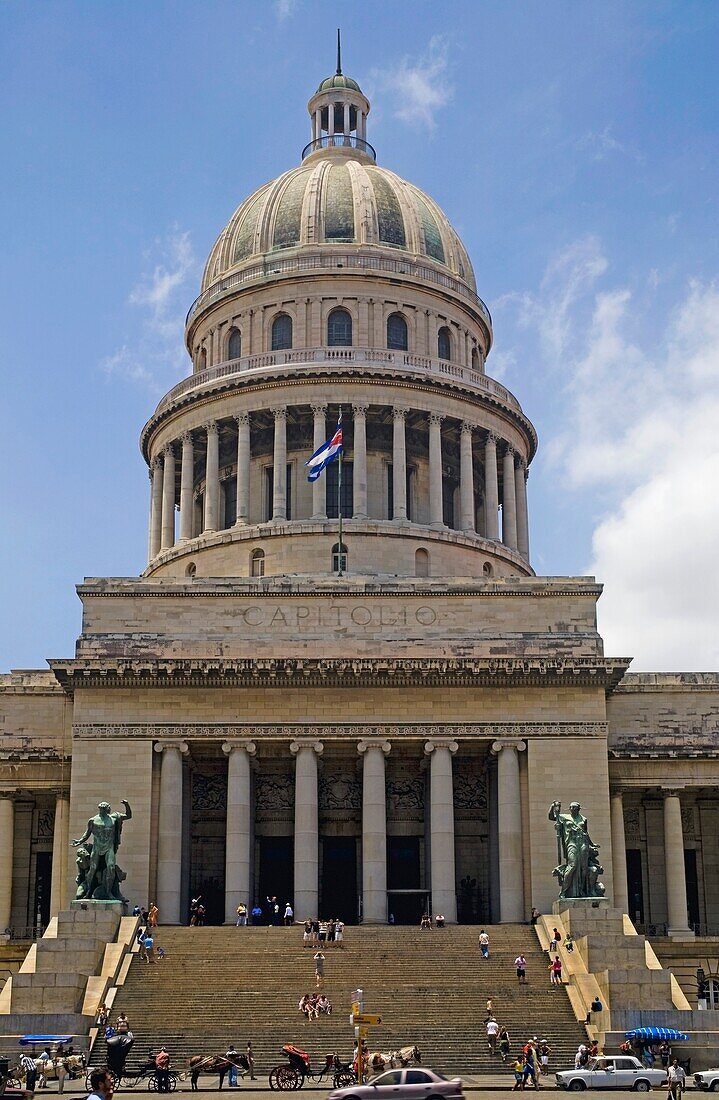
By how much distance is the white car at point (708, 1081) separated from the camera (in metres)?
39.9

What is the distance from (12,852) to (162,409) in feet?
82.9

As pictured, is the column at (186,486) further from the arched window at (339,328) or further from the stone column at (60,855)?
the stone column at (60,855)

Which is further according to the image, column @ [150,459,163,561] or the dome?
the dome

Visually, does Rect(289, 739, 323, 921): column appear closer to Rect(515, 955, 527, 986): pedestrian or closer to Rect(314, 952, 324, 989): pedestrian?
Rect(314, 952, 324, 989): pedestrian

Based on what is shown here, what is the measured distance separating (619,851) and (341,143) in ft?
145

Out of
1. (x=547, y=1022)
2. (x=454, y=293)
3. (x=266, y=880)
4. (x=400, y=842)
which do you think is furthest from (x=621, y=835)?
(x=454, y=293)

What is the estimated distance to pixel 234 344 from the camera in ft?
269

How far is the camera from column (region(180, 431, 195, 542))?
7781 centimetres

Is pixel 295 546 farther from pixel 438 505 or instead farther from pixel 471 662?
pixel 471 662

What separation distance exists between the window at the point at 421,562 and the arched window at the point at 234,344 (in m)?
14.8

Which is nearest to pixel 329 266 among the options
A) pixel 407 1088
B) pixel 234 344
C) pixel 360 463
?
pixel 234 344

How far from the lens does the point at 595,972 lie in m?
48.6

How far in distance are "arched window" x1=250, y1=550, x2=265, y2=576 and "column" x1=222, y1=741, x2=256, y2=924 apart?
14.5 m

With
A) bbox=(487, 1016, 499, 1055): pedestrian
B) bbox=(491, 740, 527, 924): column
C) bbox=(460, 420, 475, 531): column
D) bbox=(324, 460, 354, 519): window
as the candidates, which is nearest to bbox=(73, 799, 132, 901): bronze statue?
bbox=(491, 740, 527, 924): column
